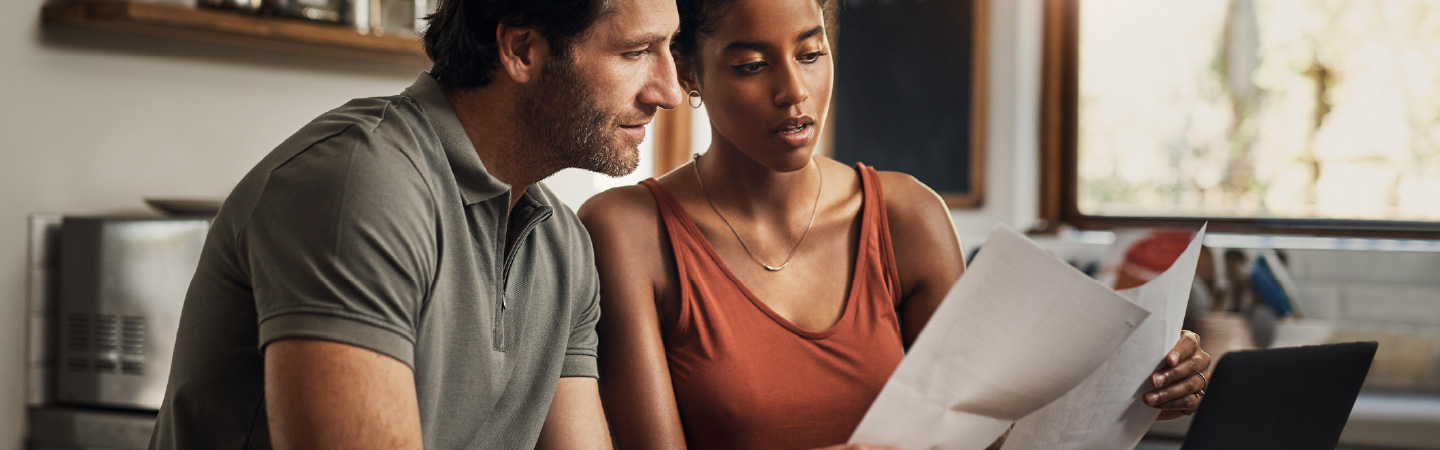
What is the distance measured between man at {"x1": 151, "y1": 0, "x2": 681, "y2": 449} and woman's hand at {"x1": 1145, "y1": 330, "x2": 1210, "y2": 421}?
0.43 meters

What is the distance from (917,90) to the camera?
344cm

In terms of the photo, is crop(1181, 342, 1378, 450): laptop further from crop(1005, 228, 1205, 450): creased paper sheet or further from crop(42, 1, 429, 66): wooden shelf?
crop(42, 1, 429, 66): wooden shelf

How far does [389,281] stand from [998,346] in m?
0.38

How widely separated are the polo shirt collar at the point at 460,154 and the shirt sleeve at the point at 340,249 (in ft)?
0.31

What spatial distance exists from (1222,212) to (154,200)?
2.73 metres

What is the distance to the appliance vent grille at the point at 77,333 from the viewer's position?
75.0 inches

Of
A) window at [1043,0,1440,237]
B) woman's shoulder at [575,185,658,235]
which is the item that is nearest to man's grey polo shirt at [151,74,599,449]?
woman's shoulder at [575,185,658,235]

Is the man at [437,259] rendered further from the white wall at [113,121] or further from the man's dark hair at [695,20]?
the white wall at [113,121]

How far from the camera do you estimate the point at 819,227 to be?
1.17 m

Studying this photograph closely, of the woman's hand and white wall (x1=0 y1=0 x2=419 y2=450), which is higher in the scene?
white wall (x1=0 y1=0 x2=419 y2=450)

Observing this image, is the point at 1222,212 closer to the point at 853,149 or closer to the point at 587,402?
the point at 853,149

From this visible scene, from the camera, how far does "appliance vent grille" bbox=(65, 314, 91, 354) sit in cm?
191

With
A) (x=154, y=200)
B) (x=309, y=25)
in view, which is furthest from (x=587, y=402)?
(x=309, y=25)

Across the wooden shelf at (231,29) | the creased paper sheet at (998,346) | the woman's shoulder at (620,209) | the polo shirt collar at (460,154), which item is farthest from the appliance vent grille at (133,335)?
the creased paper sheet at (998,346)
